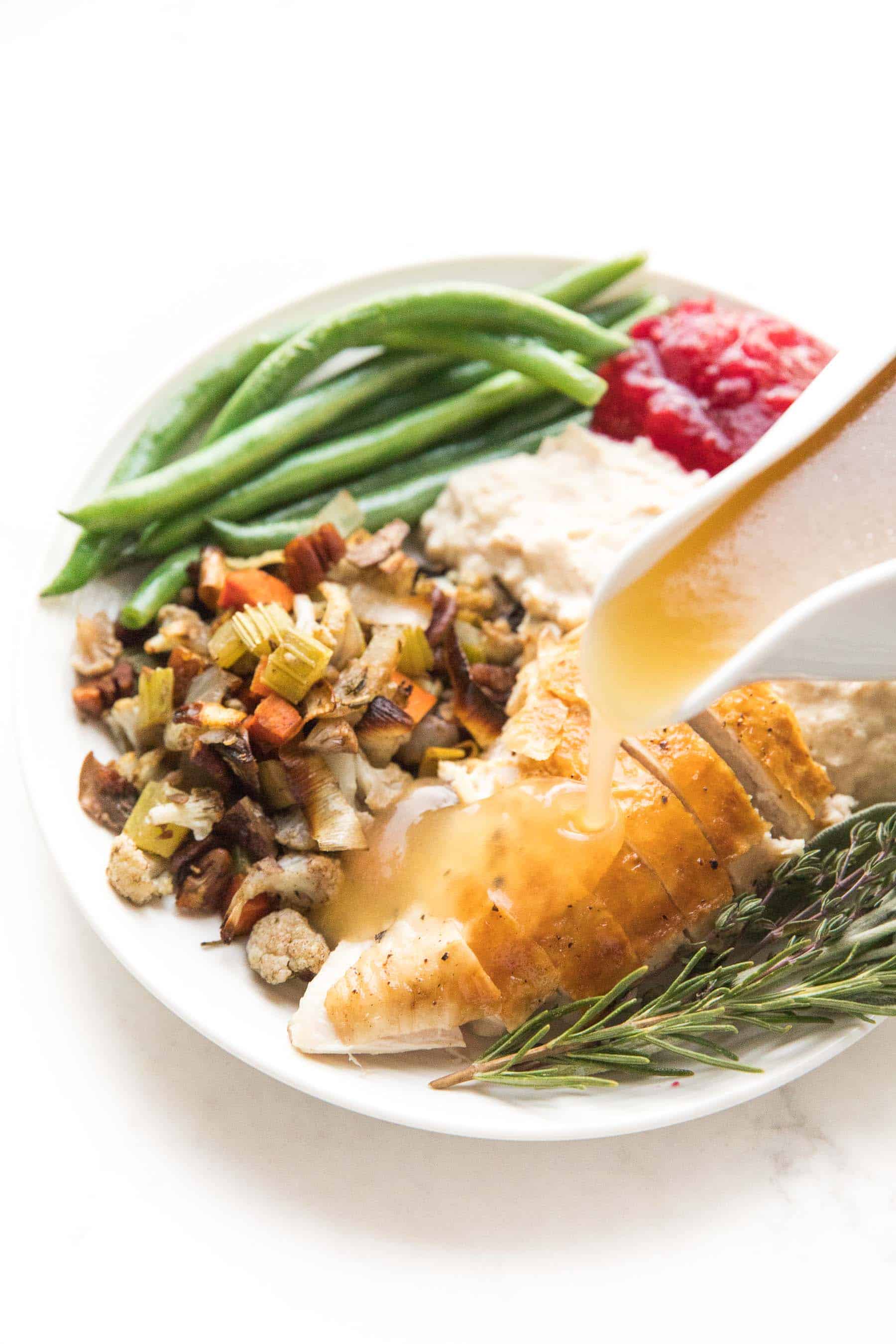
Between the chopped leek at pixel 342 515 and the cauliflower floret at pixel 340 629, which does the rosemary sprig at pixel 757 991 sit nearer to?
the cauliflower floret at pixel 340 629

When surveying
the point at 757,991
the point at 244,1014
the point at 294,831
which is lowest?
the point at 757,991

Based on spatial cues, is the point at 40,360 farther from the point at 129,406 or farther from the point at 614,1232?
the point at 614,1232

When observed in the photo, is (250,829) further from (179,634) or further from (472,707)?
(472,707)

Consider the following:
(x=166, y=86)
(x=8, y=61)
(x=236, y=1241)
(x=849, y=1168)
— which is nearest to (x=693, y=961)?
(x=849, y=1168)

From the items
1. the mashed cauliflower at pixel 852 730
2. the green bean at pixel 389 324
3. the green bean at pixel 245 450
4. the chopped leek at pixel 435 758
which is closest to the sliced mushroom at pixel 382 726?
the chopped leek at pixel 435 758

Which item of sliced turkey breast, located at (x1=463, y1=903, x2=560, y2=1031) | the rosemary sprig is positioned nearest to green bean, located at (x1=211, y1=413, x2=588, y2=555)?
sliced turkey breast, located at (x1=463, y1=903, x2=560, y2=1031)

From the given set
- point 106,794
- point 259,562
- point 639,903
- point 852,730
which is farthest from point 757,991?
point 259,562
